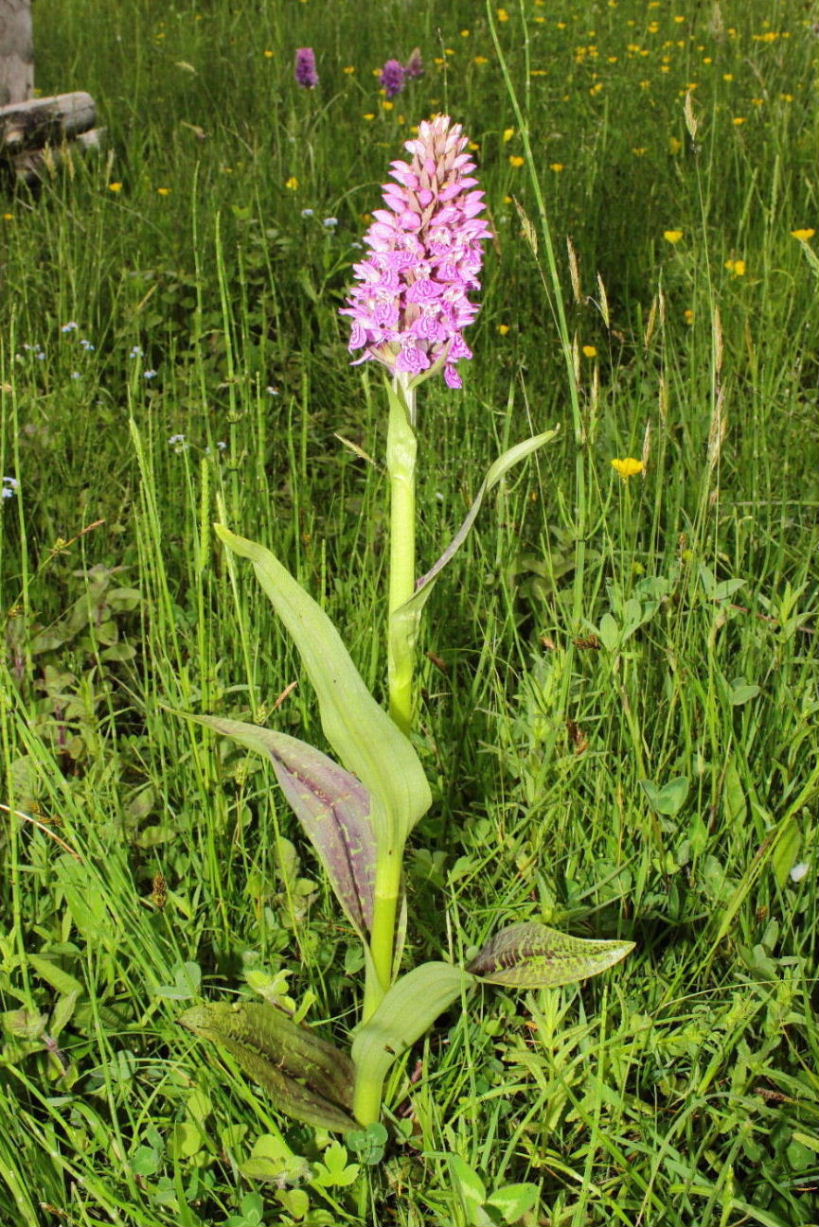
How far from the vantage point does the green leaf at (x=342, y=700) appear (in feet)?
3.21

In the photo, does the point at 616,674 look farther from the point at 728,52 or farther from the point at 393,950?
the point at 728,52

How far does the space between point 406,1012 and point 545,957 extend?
16 cm

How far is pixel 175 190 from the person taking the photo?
127 inches

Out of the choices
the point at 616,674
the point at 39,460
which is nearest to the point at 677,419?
the point at 616,674

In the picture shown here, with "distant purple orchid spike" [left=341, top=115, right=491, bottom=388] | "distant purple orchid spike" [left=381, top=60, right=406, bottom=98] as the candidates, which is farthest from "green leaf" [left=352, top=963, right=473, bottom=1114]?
"distant purple orchid spike" [left=381, top=60, right=406, bottom=98]

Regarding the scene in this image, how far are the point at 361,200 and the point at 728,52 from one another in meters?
2.51

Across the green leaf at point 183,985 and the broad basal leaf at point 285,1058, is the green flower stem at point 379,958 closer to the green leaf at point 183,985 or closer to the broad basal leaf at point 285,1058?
the broad basal leaf at point 285,1058

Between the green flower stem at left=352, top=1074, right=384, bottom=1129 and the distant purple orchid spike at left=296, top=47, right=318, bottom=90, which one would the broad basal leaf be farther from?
the distant purple orchid spike at left=296, top=47, right=318, bottom=90

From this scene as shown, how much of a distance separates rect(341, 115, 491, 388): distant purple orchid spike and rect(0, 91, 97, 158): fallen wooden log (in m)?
2.88

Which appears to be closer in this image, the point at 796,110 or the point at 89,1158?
the point at 89,1158

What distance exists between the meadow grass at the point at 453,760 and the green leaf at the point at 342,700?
9.6 inches

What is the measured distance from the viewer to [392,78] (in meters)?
4.16

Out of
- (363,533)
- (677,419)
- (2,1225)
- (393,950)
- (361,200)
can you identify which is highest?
(361,200)

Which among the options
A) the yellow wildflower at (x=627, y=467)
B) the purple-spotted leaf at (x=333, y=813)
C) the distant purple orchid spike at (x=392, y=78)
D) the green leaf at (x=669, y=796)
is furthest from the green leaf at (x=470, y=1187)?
the distant purple orchid spike at (x=392, y=78)
